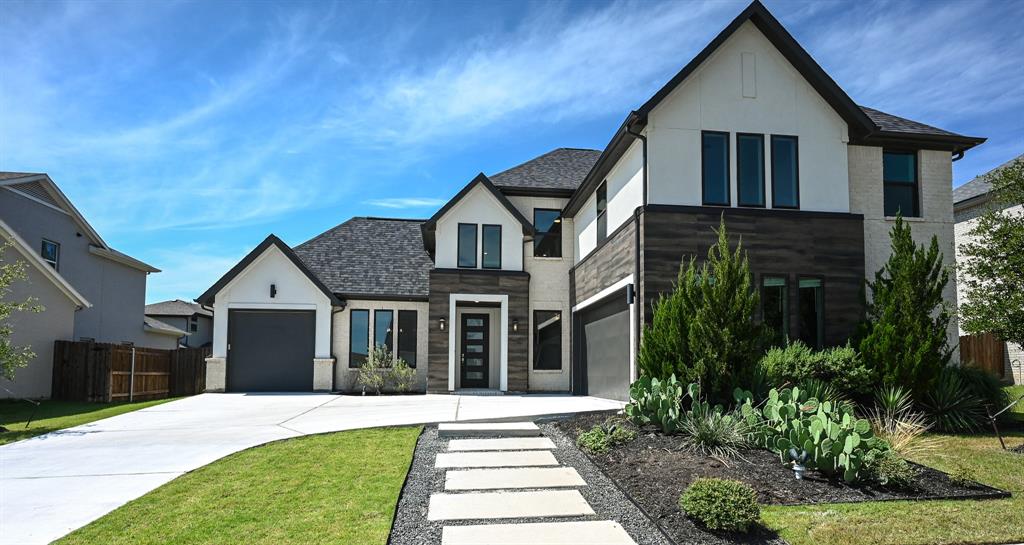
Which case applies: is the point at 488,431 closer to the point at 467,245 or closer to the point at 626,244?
the point at 626,244

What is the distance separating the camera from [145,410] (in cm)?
1428

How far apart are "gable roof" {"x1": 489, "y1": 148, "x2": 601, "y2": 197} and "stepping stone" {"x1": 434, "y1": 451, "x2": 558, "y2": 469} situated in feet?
38.9

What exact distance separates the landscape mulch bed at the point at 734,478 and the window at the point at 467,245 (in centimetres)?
1144

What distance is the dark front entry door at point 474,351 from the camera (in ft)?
65.4

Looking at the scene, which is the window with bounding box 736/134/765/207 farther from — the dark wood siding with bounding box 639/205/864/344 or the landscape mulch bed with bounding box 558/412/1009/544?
the landscape mulch bed with bounding box 558/412/1009/544

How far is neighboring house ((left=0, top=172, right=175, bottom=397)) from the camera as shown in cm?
1816

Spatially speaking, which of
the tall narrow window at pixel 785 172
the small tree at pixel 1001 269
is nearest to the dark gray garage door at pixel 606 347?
the tall narrow window at pixel 785 172

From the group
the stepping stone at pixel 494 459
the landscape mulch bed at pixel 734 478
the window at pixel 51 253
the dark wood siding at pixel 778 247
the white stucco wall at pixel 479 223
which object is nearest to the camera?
the landscape mulch bed at pixel 734 478

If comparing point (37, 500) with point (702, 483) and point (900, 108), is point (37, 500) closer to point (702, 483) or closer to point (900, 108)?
point (702, 483)

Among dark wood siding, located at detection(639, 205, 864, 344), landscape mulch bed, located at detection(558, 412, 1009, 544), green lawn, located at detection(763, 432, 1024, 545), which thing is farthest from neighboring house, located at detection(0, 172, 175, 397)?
green lawn, located at detection(763, 432, 1024, 545)

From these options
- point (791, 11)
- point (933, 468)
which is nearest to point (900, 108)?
point (791, 11)

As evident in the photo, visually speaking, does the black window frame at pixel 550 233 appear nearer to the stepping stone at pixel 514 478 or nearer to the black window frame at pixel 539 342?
the black window frame at pixel 539 342

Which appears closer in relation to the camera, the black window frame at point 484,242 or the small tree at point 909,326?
the small tree at point 909,326

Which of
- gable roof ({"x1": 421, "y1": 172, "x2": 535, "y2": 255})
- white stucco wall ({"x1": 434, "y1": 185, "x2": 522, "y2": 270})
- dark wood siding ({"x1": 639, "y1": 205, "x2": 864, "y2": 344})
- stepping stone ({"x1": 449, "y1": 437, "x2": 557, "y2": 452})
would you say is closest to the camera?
stepping stone ({"x1": 449, "y1": 437, "x2": 557, "y2": 452})
